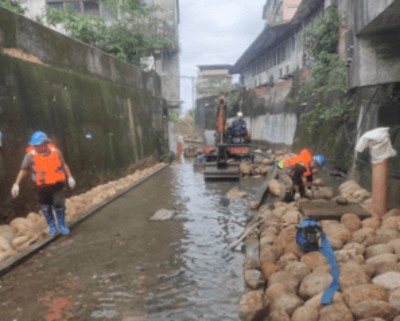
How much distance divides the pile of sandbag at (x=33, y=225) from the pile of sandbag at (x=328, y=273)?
348 cm

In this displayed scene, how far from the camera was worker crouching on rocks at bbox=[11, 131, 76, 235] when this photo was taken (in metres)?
6.39

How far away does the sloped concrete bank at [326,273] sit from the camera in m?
3.64

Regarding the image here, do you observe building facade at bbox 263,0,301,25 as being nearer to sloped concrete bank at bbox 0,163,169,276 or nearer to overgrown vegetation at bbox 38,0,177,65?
overgrown vegetation at bbox 38,0,177,65

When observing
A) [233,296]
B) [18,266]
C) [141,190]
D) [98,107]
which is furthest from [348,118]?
[18,266]

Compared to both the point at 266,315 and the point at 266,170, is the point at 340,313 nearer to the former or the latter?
the point at 266,315

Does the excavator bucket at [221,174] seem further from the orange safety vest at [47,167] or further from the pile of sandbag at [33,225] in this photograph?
the orange safety vest at [47,167]

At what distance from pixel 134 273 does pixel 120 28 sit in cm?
1934

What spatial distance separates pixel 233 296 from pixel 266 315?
0.61 metres

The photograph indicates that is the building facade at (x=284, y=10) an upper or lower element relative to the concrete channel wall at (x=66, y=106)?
upper

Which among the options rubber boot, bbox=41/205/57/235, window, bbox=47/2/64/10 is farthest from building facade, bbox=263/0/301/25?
rubber boot, bbox=41/205/57/235

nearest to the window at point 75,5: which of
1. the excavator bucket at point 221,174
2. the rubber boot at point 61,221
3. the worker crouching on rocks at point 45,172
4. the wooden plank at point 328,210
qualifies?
the excavator bucket at point 221,174

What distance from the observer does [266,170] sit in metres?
14.9

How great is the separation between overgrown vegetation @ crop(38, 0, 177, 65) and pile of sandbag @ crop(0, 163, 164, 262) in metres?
13.3

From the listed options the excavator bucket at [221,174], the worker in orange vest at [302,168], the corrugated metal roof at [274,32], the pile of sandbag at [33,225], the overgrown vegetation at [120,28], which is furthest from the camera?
the corrugated metal roof at [274,32]
